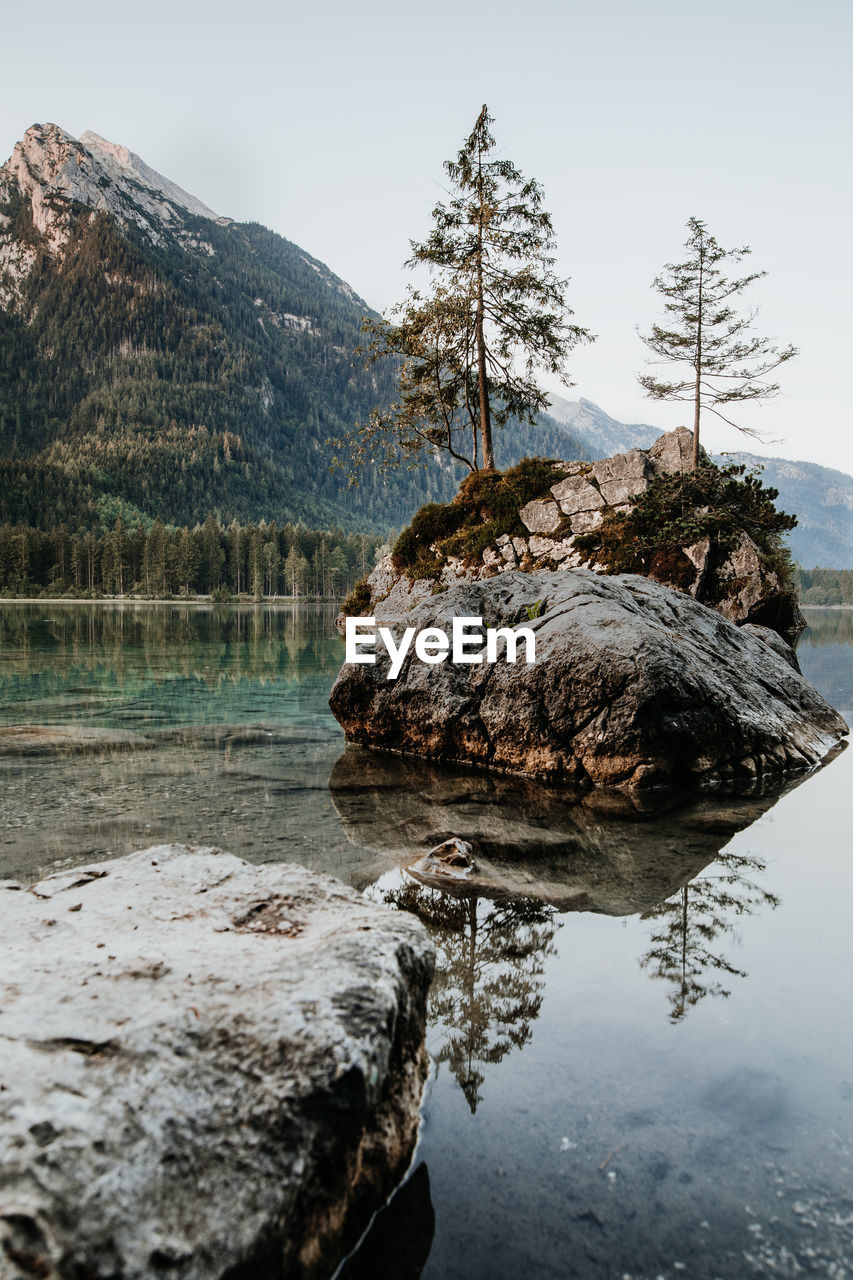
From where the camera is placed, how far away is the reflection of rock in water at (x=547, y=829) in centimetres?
559

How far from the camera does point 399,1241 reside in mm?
2404

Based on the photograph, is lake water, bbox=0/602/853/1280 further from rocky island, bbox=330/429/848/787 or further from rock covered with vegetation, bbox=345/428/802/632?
rock covered with vegetation, bbox=345/428/802/632

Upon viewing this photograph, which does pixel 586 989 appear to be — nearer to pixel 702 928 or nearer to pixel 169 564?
pixel 702 928

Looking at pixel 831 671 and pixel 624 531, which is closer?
pixel 624 531

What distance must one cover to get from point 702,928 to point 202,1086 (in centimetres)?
380

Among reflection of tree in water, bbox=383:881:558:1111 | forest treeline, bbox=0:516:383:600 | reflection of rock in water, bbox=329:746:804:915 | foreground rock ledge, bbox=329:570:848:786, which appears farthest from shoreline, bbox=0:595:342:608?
reflection of tree in water, bbox=383:881:558:1111

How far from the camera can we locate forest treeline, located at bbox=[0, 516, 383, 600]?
107500mm

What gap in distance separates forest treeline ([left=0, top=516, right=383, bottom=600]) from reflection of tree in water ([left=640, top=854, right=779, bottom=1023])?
11404 centimetres

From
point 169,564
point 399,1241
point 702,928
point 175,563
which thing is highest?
point 175,563

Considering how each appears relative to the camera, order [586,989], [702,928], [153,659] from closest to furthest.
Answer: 1. [586,989]
2. [702,928]
3. [153,659]

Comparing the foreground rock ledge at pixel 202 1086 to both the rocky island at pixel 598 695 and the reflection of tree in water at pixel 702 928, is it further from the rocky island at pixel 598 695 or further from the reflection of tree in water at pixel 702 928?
the rocky island at pixel 598 695

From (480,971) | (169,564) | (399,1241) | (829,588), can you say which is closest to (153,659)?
(480,971)

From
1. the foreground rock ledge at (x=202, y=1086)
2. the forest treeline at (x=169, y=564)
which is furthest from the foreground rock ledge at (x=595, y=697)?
the forest treeline at (x=169, y=564)

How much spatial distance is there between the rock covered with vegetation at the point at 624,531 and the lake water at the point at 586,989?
9638 mm
